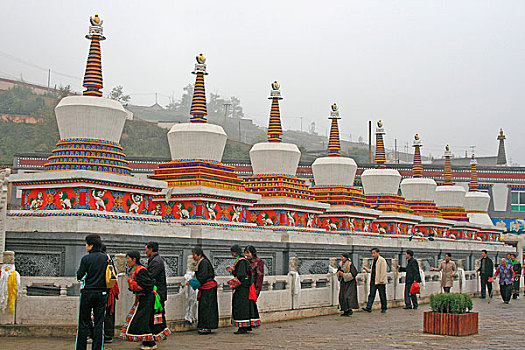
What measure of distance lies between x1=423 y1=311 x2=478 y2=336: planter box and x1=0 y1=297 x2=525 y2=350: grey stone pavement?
174 mm

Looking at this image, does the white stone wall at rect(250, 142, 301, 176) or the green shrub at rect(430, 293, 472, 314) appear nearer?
the green shrub at rect(430, 293, 472, 314)

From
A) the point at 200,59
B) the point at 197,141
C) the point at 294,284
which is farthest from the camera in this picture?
the point at 200,59

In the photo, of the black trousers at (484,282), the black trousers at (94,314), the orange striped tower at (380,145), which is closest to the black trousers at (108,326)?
the black trousers at (94,314)

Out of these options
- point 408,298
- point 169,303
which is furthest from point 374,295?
point 169,303

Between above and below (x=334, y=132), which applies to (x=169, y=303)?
below

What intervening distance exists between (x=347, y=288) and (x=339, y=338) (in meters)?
4.67

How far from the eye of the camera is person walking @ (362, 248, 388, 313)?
1808 centimetres

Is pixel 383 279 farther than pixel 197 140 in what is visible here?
No

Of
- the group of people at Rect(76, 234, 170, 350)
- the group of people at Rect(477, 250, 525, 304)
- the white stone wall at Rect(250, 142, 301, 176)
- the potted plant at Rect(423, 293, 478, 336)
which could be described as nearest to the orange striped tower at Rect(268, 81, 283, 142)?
the white stone wall at Rect(250, 142, 301, 176)

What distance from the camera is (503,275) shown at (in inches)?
893

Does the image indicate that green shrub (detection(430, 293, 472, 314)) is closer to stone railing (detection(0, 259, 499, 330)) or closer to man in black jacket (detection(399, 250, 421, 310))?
stone railing (detection(0, 259, 499, 330))

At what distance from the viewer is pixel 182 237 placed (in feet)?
50.5

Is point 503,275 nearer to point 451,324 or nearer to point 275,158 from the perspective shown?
point 275,158

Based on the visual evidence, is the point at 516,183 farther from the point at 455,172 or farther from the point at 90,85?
the point at 90,85
